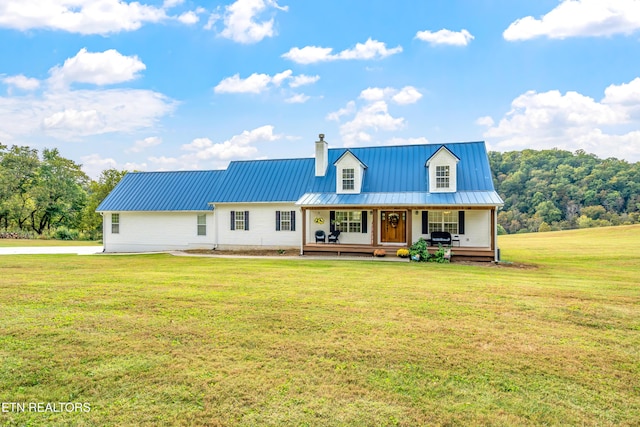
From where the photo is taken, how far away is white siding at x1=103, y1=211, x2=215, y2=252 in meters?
23.1

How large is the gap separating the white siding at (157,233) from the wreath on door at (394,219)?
1066 cm

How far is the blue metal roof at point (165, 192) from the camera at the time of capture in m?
23.5

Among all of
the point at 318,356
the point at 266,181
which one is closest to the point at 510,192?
the point at 266,181

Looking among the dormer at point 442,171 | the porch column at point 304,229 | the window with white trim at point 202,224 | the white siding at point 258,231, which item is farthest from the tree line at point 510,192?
the dormer at point 442,171

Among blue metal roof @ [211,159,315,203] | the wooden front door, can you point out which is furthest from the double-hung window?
the wooden front door

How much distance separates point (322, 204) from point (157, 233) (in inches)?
456

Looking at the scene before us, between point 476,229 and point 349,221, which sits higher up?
point 349,221

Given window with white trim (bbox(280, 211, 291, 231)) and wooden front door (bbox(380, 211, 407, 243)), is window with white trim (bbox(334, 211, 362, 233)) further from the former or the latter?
window with white trim (bbox(280, 211, 291, 231))

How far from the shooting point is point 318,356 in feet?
16.1

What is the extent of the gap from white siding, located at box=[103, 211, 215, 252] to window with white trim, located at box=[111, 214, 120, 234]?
7.9 inches

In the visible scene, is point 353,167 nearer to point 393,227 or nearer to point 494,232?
point 393,227

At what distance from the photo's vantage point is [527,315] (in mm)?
7023

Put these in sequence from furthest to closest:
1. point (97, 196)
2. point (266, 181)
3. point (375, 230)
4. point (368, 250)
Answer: point (97, 196) → point (266, 181) → point (375, 230) → point (368, 250)

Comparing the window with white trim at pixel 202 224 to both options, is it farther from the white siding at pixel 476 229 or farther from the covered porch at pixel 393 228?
the white siding at pixel 476 229
